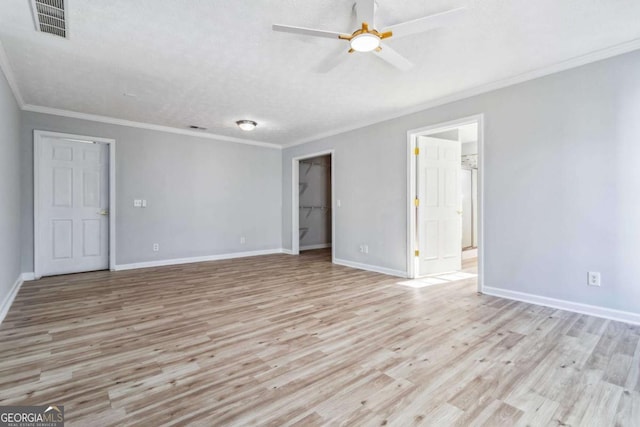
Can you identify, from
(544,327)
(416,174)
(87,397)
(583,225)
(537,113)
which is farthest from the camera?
(416,174)

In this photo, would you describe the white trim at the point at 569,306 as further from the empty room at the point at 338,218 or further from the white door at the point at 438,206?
the white door at the point at 438,206

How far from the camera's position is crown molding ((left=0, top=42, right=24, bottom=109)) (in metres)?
2.83

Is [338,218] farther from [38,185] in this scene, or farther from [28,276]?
[28,276]

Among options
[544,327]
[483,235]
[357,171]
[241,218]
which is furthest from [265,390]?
[241,218]

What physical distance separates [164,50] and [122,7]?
59 cm

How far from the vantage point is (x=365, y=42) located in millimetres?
2262

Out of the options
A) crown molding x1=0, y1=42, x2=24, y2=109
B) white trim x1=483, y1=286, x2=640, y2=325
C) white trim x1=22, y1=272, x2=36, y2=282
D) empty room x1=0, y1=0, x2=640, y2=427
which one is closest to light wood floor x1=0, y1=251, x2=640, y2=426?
empty room x1=0, y1=0, x2=640, y2=427

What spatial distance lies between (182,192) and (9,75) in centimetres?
277

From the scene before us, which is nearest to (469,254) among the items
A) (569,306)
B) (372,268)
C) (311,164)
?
(372,268)

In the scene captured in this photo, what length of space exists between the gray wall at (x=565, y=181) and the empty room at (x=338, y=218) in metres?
0.02

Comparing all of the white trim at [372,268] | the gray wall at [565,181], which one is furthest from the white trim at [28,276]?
the gray wall at [565,181]

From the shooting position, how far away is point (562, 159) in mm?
3066

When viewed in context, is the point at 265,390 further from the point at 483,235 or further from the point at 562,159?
the point at 562,159

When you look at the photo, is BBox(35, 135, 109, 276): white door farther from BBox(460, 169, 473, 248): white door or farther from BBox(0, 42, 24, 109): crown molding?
BBox(460, 169, 473, 248): white door
